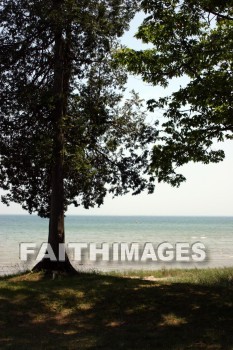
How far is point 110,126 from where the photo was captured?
59.1 ft

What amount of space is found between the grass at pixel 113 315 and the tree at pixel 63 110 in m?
3.85

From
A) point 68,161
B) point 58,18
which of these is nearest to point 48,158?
point 68,161

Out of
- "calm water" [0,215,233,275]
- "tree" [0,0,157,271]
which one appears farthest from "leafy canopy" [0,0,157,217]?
"calm water" [0,215,233,275]

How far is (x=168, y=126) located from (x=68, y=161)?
13.8 feet

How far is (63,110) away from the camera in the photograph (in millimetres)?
17516

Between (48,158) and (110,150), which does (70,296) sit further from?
(110,150)

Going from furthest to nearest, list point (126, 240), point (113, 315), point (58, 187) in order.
Result: point (126, 240) < point (58, 187) < point (113, 315)

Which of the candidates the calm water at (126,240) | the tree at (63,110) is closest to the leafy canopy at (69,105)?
the tree at (63,110)

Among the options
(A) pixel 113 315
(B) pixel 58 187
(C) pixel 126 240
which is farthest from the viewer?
(C) pixel 126 240

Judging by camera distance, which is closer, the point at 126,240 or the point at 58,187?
the point at 58,187

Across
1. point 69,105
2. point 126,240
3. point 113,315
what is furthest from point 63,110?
point 126,240

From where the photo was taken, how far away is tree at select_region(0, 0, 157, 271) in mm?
16156

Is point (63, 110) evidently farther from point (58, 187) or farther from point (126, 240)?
point (126, 240)

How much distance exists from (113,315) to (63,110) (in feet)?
29.3
